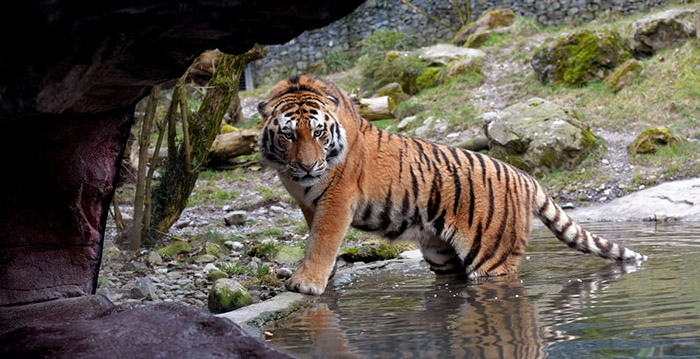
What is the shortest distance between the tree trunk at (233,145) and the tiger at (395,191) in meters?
6.31

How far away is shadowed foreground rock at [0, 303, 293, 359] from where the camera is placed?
213 cm

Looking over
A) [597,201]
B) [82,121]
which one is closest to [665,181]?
[597,201]

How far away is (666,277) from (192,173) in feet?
14.4

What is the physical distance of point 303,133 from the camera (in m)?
5.16

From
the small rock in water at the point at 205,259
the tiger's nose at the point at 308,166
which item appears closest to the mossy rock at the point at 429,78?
the small rock in water at the point at 205,259

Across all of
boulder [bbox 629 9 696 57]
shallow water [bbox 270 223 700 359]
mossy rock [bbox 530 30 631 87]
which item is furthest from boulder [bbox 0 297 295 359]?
boulder [bbox 629 9 696 57]

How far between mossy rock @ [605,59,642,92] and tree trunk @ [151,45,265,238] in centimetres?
826

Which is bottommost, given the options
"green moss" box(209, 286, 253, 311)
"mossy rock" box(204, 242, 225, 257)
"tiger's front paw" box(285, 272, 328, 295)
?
"mossy rock" box(204, 242, 225, 257)

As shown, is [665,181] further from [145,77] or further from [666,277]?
[145,77]

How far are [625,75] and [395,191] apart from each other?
918cm

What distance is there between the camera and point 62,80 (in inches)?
78.8

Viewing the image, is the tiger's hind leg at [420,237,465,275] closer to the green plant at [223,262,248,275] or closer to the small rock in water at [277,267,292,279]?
the small rock in water at [277,267,292,279]

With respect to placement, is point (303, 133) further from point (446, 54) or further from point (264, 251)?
point (446, 54)

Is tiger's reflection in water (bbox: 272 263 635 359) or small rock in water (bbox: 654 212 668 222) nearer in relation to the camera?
tiger's reflection in water (bbox: 272 263 635 359)
